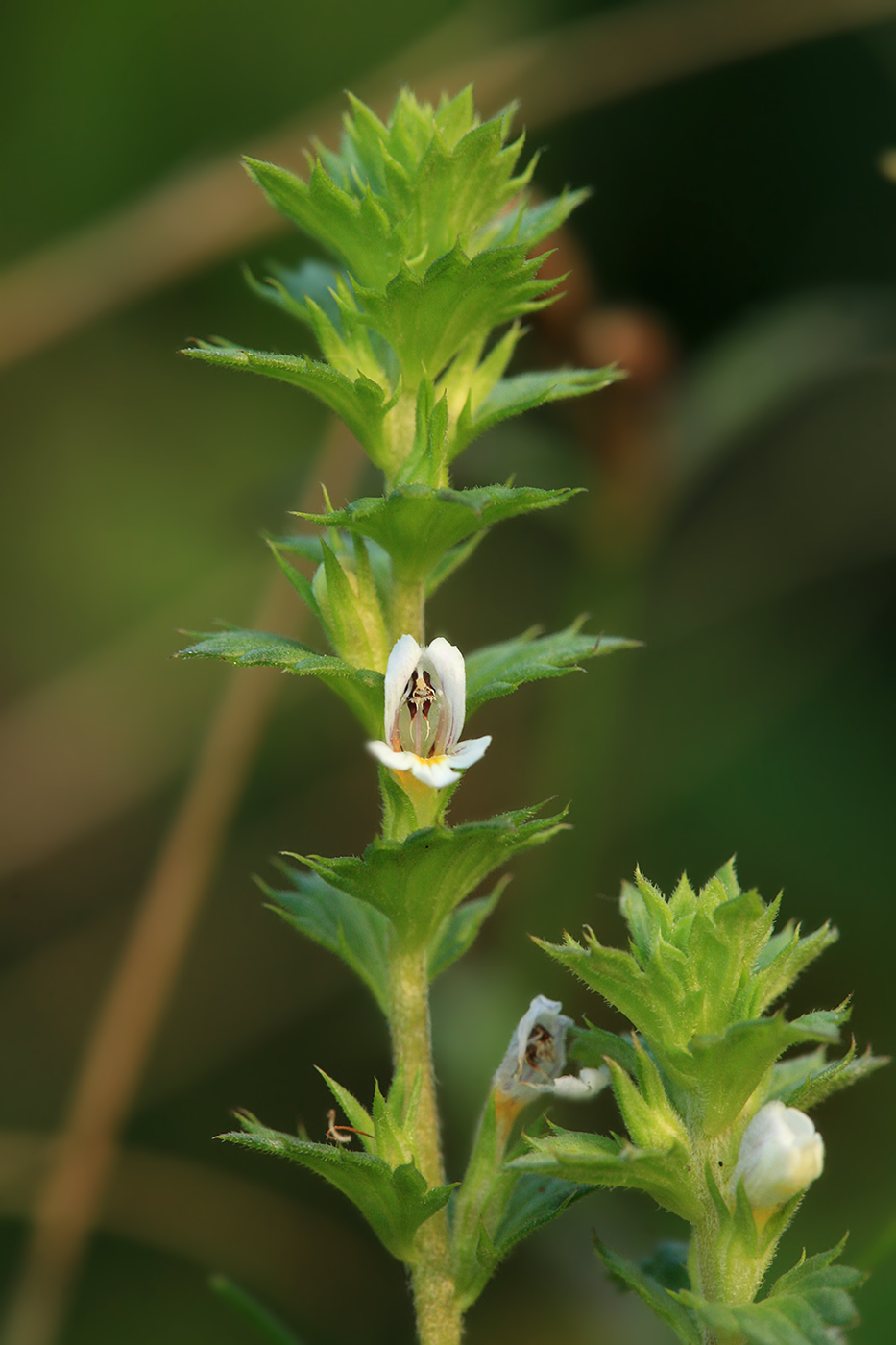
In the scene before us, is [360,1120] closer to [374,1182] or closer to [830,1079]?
[374,1182]

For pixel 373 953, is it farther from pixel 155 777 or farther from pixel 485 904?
pixel 155 777

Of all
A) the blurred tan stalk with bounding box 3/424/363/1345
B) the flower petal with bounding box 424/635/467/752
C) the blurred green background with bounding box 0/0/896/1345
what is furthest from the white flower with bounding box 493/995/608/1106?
the blurred tan stalk with bounding box 3/424/363/1345

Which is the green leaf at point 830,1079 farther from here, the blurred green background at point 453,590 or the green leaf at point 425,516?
the blurred green background at point 453,590

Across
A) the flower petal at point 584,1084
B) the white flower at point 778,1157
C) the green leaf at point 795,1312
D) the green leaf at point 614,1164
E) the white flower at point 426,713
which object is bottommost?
the green leaf at point 795,1312

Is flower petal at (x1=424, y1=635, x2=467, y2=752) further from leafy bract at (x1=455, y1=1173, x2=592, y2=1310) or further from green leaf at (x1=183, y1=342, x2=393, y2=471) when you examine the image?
leafy bract at (x1=455, y1=1173, x2=592, y2=1310)

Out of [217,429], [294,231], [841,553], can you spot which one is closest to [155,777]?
[217,429]

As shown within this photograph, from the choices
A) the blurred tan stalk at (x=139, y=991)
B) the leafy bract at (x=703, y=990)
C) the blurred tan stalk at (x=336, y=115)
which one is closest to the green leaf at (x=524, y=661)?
the leafy bract at (x=703, y=990)
